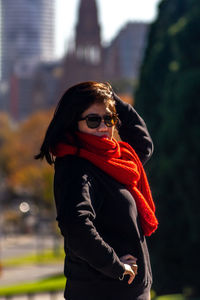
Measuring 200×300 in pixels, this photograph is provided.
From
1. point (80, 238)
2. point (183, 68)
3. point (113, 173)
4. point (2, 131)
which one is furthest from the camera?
point (2, 131)

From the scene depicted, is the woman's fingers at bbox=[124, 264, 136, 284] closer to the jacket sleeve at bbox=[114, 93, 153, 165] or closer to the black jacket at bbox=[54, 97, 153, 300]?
the black jacket at bbox=[54, 97, 153, 300]

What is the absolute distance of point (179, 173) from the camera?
64.8ft

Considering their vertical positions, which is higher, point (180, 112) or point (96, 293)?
point (96, 293)

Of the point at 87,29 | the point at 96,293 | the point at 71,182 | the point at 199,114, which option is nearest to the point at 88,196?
the point at 71,182

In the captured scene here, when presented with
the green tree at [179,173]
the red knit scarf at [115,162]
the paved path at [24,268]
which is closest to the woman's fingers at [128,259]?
the red knit scarf at [115,162]

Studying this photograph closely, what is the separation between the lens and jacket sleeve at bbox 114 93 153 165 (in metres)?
4.04

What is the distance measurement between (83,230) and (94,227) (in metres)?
0.06

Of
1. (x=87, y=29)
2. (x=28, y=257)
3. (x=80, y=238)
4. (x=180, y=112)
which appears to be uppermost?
(x=80, y=238)

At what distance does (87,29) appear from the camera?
535 ft

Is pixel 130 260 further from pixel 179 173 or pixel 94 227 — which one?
pixel 179 173

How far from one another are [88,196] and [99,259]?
26cm

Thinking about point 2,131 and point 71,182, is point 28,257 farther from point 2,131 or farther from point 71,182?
point 2,131

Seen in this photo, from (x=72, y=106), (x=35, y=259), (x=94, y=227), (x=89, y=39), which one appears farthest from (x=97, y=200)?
(x=89, y=39)

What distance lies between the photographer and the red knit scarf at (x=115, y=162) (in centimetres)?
357
